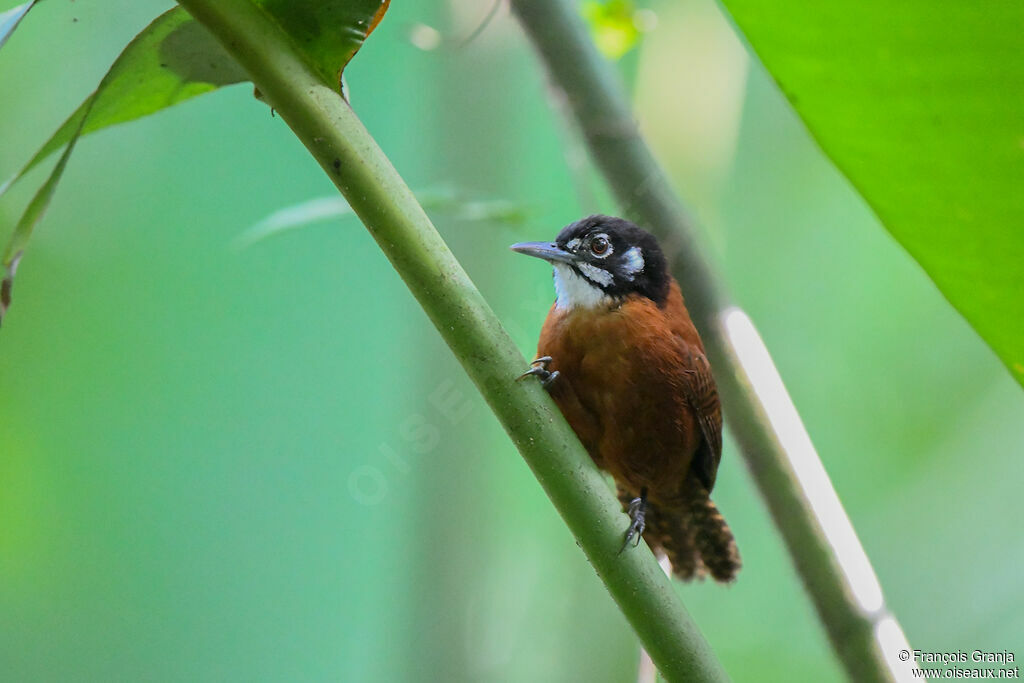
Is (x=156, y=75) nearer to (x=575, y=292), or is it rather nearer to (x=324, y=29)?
(x=324, y=29)

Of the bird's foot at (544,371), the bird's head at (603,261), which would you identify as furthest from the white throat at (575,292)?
the bird's foot at (544,371)

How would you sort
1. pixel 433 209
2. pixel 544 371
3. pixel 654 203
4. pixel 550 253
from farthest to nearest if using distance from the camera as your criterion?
pixel 550 253 → pixel 544 371 → pixel 433 209 → pixel 654 203

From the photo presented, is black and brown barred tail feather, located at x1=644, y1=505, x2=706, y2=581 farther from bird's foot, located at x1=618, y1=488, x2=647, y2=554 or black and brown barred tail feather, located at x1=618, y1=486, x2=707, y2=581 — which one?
bird's foot, located at x1=618, y1=488, x2=647, y2=554

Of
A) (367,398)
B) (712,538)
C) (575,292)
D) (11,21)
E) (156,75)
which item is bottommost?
(11,21)

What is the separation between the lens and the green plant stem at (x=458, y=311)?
0.85 meters

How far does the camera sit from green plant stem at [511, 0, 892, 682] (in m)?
1.38

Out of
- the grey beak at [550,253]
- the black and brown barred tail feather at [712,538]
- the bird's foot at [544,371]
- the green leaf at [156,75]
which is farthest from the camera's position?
the black and brown barred tail feather at [712,538]

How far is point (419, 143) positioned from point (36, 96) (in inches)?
52.5

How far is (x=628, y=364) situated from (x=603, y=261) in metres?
0.28

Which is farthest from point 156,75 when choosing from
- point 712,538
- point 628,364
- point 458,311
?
point 712,538

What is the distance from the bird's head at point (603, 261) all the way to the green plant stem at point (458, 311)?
3.64ft

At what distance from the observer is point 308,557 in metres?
3.35

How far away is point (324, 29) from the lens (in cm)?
93

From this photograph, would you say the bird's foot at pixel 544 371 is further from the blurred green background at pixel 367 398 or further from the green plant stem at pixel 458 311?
the green plant stem at pixel 458 311
